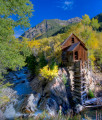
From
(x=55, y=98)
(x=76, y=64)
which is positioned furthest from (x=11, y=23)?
(x=76, y=64)

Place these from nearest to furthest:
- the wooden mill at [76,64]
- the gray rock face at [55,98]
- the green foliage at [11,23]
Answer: the green foliage at [11,23]
the gray rock face at [55,98]
the wooden mill at [76,64]

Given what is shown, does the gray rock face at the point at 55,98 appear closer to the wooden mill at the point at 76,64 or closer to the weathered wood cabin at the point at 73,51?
the wooden mill at the point at 76,64

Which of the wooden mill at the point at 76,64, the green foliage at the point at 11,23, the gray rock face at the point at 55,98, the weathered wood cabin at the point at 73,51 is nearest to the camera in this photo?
the green foliage at the point at 11,23

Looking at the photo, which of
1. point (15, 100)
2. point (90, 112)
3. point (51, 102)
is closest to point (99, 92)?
point (90, 112)

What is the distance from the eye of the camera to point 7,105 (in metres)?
11.1

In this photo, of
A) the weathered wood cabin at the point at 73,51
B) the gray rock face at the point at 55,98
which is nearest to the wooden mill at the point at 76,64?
the weathered wood cabin at the point at 73,51

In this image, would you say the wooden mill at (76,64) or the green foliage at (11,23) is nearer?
the green foliage at (11,23)

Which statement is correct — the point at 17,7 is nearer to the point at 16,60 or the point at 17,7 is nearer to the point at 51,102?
the point at 16,60

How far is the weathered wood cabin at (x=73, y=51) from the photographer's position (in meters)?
14.4

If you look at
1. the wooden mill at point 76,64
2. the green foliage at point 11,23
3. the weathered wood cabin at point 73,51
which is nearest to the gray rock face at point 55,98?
the wooden mill at point 76,64

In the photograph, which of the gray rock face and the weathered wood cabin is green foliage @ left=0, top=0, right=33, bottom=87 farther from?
the weathered wood cabin

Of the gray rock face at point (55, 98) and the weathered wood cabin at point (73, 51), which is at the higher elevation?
the weathered wood cabin at point (73, 51)

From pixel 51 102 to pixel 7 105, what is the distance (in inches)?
252

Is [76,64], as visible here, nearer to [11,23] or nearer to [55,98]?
[55,98]
